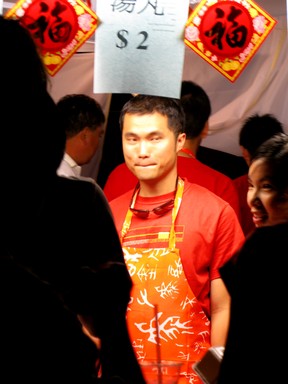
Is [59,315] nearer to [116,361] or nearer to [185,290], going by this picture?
[116,361]

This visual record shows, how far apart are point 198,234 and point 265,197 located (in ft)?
2.89

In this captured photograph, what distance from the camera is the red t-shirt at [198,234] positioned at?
389 cm

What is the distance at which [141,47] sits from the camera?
384 centimetres

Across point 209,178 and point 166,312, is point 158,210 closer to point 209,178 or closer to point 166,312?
point 166,312

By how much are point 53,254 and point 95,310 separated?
0.25m

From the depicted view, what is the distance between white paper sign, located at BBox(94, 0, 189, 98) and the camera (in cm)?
381

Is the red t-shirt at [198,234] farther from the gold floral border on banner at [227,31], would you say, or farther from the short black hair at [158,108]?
the gold floral border on banner at [227,31]

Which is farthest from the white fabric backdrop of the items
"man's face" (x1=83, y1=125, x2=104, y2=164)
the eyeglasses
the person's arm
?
the person's arm

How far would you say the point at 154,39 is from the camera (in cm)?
384

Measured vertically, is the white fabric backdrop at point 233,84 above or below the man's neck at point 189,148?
below

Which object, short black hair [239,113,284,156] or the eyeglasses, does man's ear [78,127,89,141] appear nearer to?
short black hair [239,113,284,156]

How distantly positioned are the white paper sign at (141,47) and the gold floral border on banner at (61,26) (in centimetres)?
44

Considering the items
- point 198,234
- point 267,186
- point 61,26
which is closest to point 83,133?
point 61,26

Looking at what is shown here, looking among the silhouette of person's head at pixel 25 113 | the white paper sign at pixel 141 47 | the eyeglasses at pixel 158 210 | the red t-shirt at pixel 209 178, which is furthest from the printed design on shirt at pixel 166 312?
the silhouette of person's head at pixel 25 113
